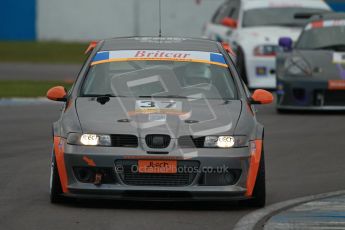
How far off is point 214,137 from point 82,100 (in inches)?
49.1

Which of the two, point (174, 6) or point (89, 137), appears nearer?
point (89, 137)

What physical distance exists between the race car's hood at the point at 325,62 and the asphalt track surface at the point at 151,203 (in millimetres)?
579

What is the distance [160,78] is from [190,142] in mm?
1201

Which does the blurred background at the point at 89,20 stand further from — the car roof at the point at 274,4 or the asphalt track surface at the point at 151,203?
the asphalt track surface at the point at 151,203

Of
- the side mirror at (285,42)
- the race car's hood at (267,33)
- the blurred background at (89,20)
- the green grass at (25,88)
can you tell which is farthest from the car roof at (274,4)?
the blurred background at (89,20)

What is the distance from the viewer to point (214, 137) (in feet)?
30.7

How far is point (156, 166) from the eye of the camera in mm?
9227

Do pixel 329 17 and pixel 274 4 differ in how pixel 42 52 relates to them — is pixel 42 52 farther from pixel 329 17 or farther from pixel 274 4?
pixel 329 17

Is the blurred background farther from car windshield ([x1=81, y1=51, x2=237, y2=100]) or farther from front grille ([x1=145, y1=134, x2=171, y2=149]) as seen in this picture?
front grille ([x1=145, y1=134, x2=171, y2=149])

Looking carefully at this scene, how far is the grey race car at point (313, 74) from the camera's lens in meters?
17.4

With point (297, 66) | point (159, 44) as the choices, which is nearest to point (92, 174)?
point (159, 44)

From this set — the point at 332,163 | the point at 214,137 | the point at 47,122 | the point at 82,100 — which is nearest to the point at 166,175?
the point at 214,137

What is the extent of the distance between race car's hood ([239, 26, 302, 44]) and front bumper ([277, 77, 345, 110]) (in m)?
4.04

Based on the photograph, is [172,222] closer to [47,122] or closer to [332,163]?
[332,163]
